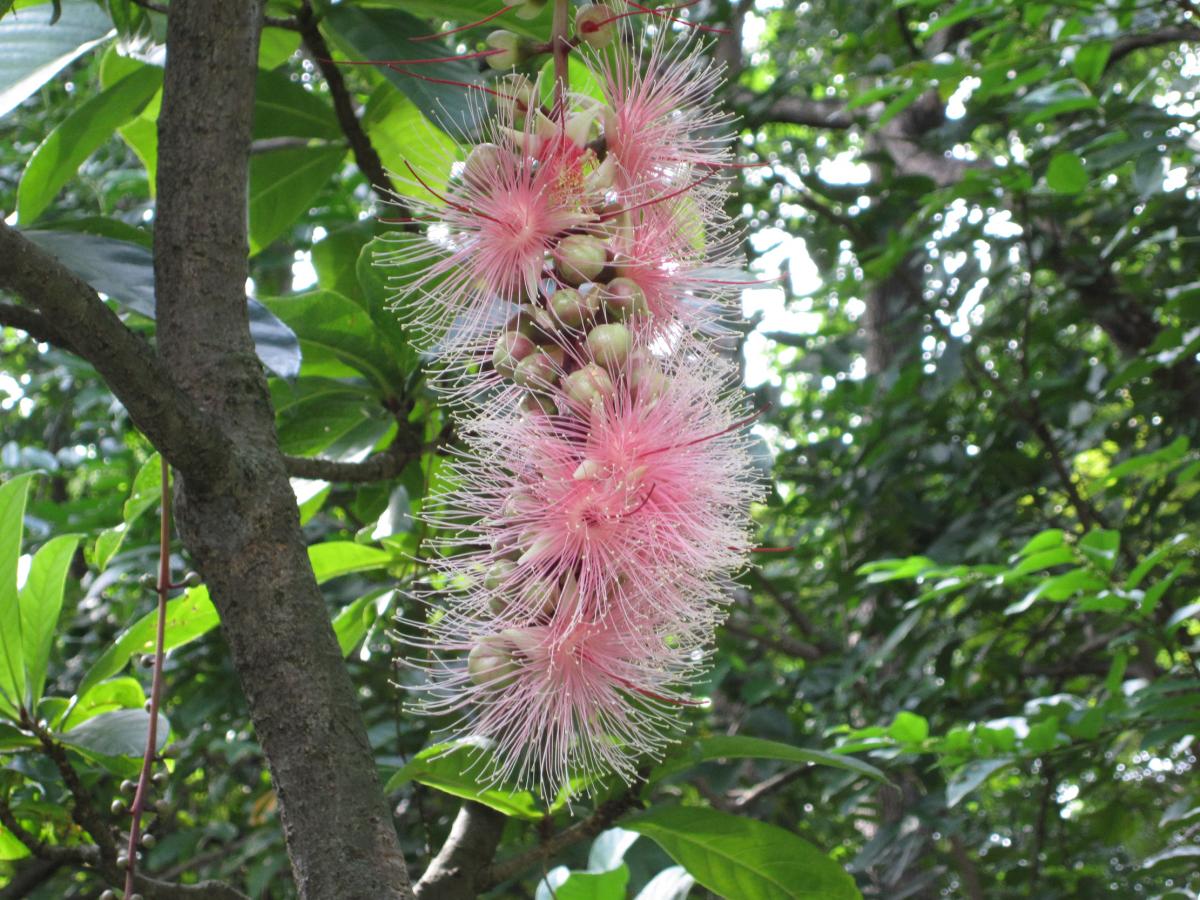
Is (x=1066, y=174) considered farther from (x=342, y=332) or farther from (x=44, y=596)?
(x=44, y=596)

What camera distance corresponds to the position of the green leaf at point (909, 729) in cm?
157

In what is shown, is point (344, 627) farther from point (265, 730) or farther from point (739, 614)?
point (739, 614)

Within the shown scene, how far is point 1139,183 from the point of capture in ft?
6.39

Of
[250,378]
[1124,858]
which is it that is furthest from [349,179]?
[1124,858]

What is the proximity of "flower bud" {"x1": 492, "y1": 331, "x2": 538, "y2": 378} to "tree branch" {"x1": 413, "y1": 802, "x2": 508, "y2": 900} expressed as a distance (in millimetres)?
452

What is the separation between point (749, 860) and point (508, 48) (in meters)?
0.77

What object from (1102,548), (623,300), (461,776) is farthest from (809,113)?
(461,776)

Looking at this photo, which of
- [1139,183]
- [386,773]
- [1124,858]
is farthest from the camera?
[1124,858]

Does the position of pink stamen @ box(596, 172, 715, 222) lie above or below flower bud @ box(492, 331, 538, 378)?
above

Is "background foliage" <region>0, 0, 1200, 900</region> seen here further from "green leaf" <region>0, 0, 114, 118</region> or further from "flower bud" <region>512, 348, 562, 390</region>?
"flower bud" <region>512, 348, 562, 390</region>

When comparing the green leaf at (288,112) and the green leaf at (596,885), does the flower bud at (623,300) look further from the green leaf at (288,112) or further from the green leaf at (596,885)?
the green leaf at (288,112)

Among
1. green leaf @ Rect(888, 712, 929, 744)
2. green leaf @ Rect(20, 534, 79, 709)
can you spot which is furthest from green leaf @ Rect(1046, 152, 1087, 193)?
green leaf @ Rect(20, 534, 79, 709)

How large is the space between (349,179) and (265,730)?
7.01 feet

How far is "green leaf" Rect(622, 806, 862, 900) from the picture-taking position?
1.00 metres
